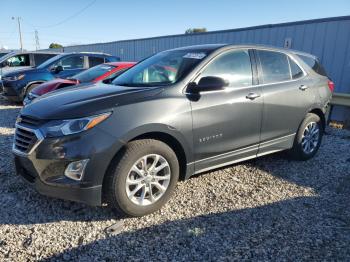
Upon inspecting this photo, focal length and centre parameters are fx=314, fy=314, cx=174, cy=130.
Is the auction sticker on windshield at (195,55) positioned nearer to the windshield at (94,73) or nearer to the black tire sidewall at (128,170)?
the black tire sidewall at (128,170)

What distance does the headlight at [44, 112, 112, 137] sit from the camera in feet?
9.09

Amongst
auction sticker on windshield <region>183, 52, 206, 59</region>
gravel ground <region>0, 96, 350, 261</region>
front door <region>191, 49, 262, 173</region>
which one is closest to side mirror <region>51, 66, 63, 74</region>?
gravel ground <region>0, 96, 350, 261</region>

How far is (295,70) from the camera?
4.54m

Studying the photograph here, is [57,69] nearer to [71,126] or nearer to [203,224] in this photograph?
[71,126]

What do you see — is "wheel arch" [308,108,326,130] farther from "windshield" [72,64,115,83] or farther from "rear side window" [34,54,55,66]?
"rear side window" [34,54,55,66]

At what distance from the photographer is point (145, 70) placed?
163 inches

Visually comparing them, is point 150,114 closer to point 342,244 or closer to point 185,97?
point 185,97

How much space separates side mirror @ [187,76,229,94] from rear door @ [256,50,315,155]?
87cm

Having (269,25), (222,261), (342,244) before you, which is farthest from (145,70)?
(269,25)

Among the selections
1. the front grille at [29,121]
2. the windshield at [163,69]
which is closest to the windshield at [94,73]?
the windshield at [163,69]

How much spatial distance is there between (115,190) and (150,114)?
79cm

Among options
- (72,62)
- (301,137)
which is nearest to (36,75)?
(72,62)

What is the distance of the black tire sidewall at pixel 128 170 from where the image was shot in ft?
9.57

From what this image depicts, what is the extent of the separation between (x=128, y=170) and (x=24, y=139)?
1.04 m
